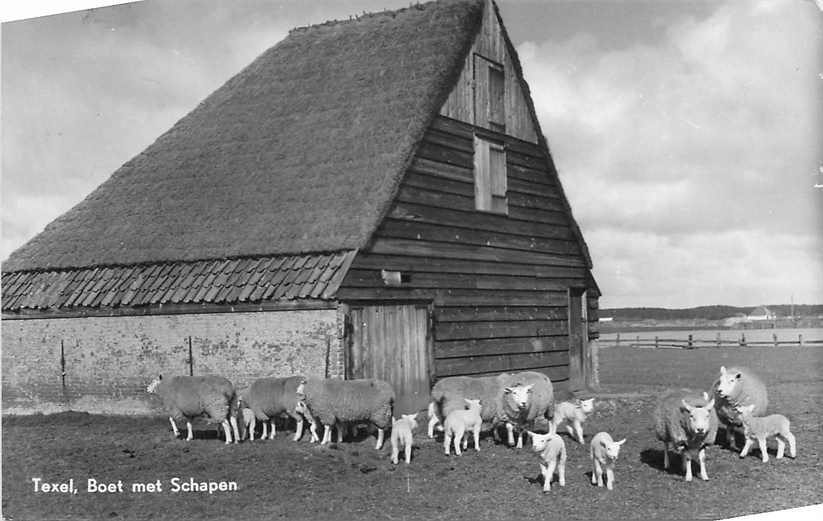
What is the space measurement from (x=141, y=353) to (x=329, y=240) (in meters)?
5.21

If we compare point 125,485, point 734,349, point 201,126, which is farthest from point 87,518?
point 734,349

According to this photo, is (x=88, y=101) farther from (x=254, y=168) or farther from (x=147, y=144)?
(x=147, y=144)

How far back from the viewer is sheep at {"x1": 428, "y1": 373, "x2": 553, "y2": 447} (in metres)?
15.5

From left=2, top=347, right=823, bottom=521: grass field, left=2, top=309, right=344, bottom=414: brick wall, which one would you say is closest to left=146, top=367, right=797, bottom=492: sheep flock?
left=2, top=347, right=823, bottom=521: grass field

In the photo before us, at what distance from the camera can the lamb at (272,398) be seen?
1627cm

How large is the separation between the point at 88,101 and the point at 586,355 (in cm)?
1479

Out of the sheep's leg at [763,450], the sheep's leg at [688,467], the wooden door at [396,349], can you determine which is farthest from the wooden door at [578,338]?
the sheep's leg at [688,467]

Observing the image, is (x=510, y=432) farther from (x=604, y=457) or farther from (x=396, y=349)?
(x=396, y=349)

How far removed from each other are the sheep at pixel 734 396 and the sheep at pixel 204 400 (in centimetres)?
823

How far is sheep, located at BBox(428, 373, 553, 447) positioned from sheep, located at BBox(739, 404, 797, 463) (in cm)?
343

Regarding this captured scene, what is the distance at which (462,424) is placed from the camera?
579 inches

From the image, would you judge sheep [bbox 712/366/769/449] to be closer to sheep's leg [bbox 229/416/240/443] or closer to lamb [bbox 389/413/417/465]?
lamb [bbox 389/413/417/465]

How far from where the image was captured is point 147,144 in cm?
2475

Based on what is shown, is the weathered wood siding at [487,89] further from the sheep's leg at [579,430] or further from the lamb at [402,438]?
the lamb at [402,438]
